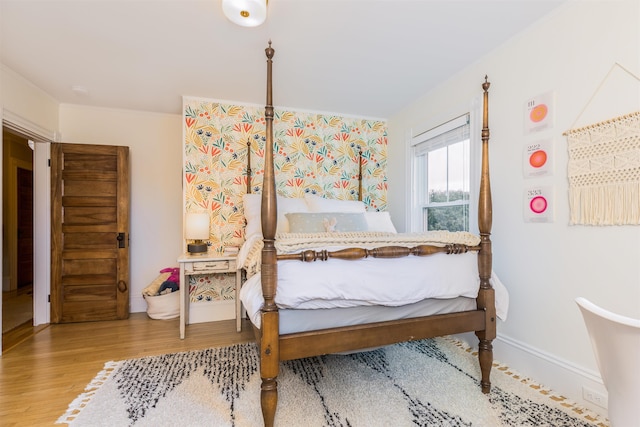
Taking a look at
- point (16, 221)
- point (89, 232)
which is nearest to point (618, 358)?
point (89, 232)

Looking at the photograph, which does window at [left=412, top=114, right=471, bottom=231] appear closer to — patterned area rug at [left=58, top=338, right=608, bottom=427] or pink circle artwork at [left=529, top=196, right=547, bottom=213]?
pink circle artwork at [left=529, top=196, right=547, bottom=213]

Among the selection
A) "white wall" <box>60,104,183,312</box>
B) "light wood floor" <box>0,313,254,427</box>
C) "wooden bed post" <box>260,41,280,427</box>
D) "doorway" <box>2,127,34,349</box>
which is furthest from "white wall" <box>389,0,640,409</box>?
"doorway" <box>2,127,34,349</box>

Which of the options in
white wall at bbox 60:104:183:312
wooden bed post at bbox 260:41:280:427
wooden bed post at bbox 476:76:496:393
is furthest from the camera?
white wall at bbox 60:104:183:312

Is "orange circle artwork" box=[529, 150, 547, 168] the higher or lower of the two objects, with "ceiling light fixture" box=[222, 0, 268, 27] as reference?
lower

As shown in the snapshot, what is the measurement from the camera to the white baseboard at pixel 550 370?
67.7 inches

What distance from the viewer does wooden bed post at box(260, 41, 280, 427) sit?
142 cm

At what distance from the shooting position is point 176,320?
3.31 m

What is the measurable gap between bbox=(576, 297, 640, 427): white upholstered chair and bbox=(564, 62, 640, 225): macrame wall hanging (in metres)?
1.16

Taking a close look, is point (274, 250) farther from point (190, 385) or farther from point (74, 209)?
point (74, 209)

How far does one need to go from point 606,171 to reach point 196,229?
Answer: 3.15m

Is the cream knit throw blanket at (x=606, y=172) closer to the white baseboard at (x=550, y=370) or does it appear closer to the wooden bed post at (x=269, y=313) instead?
the white baseboard at (x=550, y=370)

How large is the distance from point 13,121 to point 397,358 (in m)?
3.89

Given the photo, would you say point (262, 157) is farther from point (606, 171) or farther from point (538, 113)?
point (606, 171)

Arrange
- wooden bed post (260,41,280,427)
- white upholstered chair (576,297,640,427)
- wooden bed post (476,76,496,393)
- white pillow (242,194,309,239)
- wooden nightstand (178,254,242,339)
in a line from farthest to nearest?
white pillow (242,194,309,239)
wooden nightstand (178,254,242,339)
wooden bed post (476,76,496,393)
wooden bed post (260,41,280,427)
white upholstered chair (576,297,640,427)
